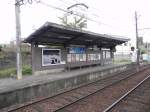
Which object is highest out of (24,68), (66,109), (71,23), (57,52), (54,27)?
(71,23)

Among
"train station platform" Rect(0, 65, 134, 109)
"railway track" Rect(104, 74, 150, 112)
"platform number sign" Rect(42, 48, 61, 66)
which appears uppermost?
"platform number sign" Rect(42, 48, 61, 66)

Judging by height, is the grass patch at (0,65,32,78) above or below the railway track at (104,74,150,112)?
above

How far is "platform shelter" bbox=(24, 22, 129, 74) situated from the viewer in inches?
662

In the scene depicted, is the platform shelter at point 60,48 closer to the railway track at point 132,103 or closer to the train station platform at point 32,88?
the train station platform at point 32,88

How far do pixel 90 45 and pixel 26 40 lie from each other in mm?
9456

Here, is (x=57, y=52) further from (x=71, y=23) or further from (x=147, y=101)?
(x=71, y=23)

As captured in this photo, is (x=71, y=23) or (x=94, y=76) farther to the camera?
(x=71, y=23)

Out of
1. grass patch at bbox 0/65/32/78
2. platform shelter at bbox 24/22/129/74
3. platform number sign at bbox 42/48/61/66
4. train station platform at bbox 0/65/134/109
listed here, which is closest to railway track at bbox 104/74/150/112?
train station platform at bbox 0/65/134/109

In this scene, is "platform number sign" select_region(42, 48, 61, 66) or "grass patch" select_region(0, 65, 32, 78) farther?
"platform number sign" select_region(42, 48, 61, 66)

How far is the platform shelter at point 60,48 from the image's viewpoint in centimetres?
1681

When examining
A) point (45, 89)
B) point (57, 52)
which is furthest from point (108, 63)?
point (45, 89)

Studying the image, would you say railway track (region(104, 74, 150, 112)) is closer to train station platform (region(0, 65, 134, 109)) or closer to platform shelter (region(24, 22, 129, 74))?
train station platform (region(0, 65, 134, 109))

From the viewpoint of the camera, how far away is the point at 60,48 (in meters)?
19.9

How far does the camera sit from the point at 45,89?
514 inches
